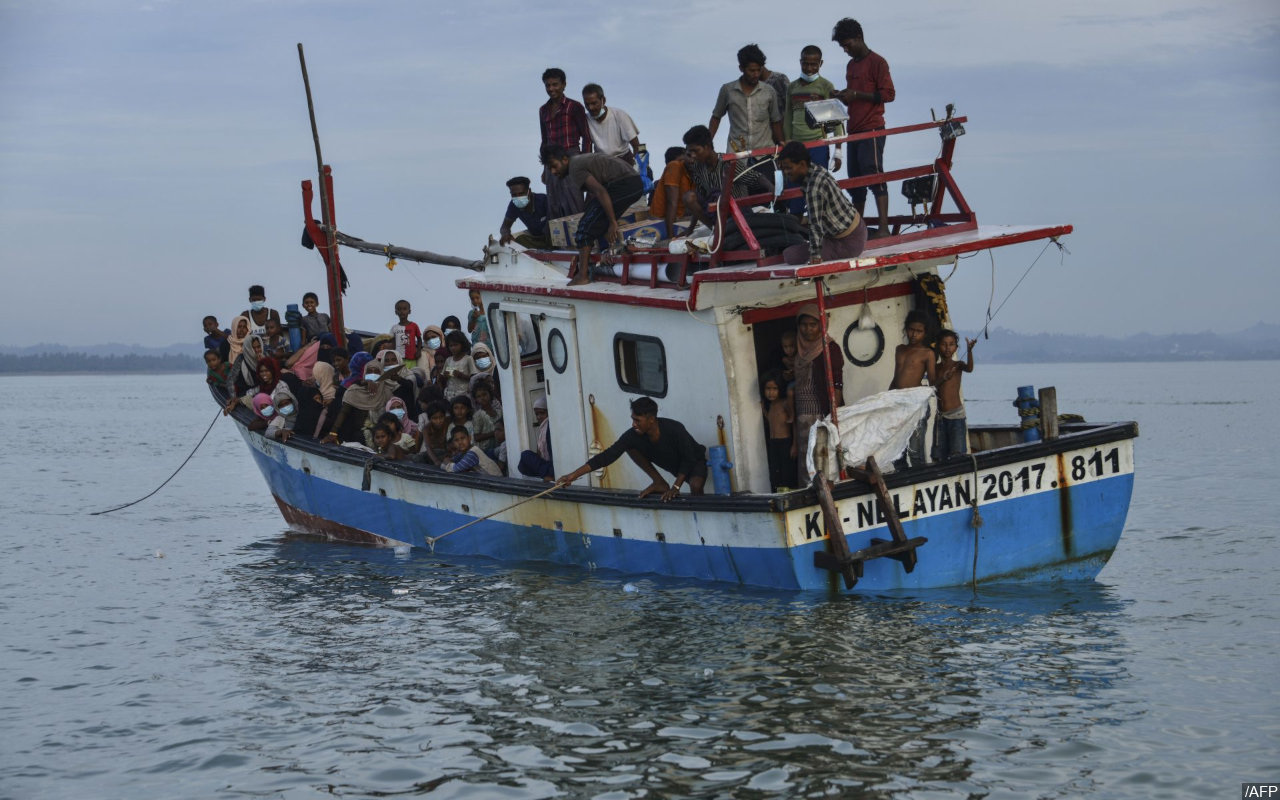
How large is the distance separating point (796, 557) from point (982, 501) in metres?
1.71

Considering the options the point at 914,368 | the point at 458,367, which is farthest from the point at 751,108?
the point at 458,367

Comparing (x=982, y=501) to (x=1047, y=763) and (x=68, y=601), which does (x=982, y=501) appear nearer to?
(x=1047, y=763)

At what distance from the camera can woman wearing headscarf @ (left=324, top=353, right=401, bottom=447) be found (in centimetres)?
1672

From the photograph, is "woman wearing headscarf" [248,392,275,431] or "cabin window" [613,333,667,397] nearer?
"cabin window" [613,333,667,397]

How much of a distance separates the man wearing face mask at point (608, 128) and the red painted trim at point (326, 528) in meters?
5.20

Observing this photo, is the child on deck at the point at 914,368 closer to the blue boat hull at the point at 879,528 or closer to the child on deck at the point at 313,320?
the blue boat hull at the point at 879,528

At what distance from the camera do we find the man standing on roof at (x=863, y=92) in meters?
12.7

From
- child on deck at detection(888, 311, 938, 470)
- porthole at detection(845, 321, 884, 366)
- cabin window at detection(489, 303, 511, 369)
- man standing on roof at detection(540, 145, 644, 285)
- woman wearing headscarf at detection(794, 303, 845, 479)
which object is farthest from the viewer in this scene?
cabin window at detection(489, 303, 511, 369)

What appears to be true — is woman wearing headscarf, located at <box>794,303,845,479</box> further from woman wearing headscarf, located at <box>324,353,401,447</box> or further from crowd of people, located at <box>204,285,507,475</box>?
woman wearing headscarf, located at <box>324,353,401,447</box>

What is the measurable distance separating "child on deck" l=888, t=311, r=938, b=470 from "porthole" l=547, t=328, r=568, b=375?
337cm

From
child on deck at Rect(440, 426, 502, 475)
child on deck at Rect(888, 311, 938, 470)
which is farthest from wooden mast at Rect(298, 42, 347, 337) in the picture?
child on deck at Rect(888, 311, 938, 470)

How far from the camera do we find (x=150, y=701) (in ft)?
33.4

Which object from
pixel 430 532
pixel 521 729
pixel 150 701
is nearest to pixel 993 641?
pixel 521 729

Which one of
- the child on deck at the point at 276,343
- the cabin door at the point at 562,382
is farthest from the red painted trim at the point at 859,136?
the child on deck at the point at 276,343
